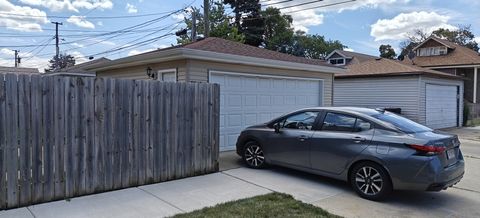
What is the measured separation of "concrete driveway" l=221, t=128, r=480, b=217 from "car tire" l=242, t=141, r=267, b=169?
7.7 inches

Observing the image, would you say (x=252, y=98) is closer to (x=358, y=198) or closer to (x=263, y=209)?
(x=358, y=198)

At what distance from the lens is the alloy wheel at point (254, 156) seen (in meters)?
7.85

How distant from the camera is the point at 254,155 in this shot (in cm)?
796

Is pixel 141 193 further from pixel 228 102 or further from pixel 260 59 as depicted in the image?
pixel 260 59

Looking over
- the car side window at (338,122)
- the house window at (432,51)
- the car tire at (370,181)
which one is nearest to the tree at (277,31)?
the house window at (432,51)

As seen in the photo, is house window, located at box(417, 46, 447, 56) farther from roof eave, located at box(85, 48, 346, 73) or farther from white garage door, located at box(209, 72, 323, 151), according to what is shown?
white garage door, located at box(209, 72, 323, 151)

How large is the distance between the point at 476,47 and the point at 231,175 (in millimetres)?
54045

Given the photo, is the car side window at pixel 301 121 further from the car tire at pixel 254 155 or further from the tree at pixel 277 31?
the tree at pixel 277 31

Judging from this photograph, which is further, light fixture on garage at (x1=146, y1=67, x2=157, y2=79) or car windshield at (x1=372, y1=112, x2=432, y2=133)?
light fixture on garage at (x1=146, y1=67, x2=157, y2=79)

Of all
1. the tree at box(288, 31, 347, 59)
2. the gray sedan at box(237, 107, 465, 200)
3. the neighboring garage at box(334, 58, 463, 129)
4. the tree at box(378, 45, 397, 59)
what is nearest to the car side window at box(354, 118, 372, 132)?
the gray sedan at box(237, 107, 465, 200)

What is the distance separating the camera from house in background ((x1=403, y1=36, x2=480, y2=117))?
95.5ft

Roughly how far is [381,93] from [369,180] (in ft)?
46.0

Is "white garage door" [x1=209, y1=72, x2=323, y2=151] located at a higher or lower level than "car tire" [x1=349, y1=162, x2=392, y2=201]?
higher

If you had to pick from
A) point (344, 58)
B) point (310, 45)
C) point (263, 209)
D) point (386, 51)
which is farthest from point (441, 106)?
point (386, 51)
